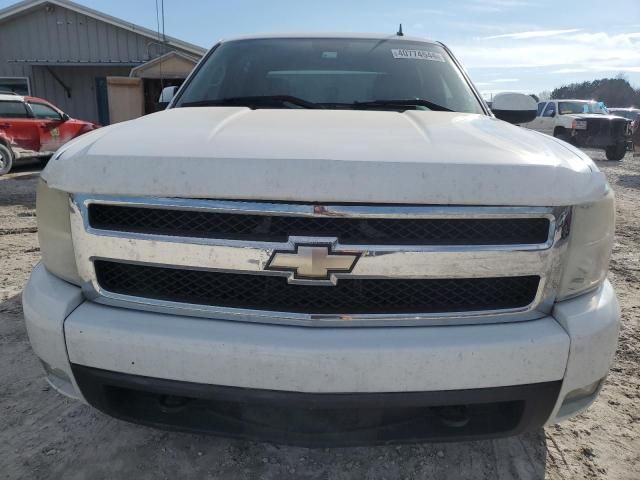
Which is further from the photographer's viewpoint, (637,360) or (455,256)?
(637,360)

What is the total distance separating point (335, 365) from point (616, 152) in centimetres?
1807

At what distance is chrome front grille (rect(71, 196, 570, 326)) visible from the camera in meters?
1.47

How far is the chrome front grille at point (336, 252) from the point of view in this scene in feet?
4.84

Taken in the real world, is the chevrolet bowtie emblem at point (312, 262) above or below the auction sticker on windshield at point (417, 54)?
below

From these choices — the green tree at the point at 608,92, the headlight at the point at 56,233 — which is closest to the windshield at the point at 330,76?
the headlight at the point at 56,233

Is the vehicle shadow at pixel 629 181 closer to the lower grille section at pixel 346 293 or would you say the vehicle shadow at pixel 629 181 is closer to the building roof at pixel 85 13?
the lower grille section at pixel 346 293

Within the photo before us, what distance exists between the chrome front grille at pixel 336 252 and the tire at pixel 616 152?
17.5 metres

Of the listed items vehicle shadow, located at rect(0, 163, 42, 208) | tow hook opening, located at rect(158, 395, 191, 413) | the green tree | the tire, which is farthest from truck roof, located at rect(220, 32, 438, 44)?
the green tree

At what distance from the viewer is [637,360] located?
2.95 m

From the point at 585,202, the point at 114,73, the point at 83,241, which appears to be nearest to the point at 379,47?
the point at 585,202

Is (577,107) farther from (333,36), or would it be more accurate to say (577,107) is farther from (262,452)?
(262,452)

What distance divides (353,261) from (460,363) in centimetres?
44

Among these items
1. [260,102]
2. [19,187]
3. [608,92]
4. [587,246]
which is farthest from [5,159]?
[608,92]

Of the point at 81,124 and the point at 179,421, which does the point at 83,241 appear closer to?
the point at 179,421
